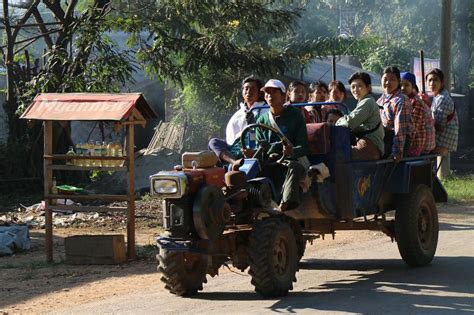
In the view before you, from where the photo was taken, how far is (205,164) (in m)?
8.05

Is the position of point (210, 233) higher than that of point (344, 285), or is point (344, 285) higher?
point (210, 233)

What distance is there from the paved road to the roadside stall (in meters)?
1.91

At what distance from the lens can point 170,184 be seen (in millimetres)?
7629

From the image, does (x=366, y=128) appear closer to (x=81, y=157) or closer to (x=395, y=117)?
(x=395, y=117)

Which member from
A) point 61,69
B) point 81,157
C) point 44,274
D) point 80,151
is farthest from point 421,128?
point 61,69

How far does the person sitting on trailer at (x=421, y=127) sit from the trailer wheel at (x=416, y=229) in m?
0.43

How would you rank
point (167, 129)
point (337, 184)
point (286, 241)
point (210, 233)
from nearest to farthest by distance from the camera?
point (210, 233), point (286, 241), point (337, 184), point (167, 129)

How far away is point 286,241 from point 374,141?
68.1 inches

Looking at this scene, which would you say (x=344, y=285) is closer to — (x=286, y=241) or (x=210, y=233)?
(x=286, y=241)

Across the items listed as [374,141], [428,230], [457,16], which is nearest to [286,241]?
[374,141]

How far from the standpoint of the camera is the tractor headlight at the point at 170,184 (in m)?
7.57

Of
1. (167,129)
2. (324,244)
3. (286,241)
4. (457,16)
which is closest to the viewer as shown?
(286,241)

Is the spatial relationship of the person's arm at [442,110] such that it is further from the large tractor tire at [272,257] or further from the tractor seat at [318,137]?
the large tractor tire at [272,257]

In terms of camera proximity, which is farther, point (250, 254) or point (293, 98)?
point (293, 98)
